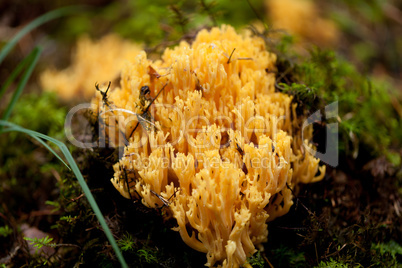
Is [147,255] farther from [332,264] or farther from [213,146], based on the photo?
[332,264]

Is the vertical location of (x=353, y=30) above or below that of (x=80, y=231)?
below

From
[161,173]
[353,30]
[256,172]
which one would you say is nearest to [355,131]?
[256,172]

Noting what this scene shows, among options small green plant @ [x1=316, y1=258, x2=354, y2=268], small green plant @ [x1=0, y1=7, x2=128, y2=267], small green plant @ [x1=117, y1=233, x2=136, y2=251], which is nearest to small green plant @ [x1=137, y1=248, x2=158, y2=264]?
small green plant @ [x1=117, y1=233, x2=136, y2=251]

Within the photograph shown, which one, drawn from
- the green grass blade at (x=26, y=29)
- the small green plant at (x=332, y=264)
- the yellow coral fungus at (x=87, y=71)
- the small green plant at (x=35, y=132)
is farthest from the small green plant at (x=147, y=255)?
the yellow coral fungus at (x=87, y=71)

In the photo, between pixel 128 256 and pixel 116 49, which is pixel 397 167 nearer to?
pixel 128 256

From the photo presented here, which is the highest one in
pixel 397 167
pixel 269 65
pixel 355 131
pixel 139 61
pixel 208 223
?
pixel 139 61

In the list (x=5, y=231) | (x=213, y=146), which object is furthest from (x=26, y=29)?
(x=213, y=146)
